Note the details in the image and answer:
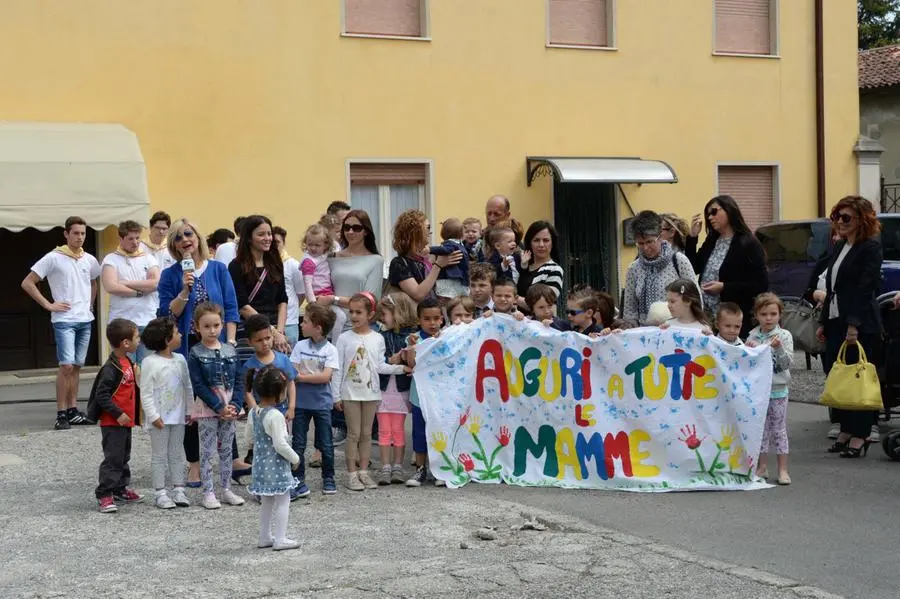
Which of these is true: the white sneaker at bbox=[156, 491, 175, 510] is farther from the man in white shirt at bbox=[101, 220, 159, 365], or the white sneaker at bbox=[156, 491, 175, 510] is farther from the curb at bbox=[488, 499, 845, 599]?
the man in white shirt at bbox=[101, 220, 159, 365]

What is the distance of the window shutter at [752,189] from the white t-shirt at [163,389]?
15.3 metres

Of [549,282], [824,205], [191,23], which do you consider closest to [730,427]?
[549,282]

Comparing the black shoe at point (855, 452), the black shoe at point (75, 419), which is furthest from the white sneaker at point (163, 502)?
the black shoe at point (855, 452)

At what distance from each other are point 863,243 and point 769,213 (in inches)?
516

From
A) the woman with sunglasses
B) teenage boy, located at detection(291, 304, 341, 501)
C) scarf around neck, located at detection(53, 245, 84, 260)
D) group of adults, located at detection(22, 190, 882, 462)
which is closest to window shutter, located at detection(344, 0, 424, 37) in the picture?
scarf around neck, located at detection(53, 245, 84, 260)

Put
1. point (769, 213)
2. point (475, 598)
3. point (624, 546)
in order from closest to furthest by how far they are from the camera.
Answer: point (475, 598), point (624, 546), point (769, 213)

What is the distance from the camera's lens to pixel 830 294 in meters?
10.4

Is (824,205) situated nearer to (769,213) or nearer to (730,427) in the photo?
(769,213)

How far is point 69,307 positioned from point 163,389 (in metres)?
4.24

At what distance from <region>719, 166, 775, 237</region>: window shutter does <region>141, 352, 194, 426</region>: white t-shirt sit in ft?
50.2

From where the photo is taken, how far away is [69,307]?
493 inches

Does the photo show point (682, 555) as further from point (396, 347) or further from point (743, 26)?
point (743, 26)

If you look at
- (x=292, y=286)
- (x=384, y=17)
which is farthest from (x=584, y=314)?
(x=384, y=17)

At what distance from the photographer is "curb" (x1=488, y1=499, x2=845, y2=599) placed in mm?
6418
